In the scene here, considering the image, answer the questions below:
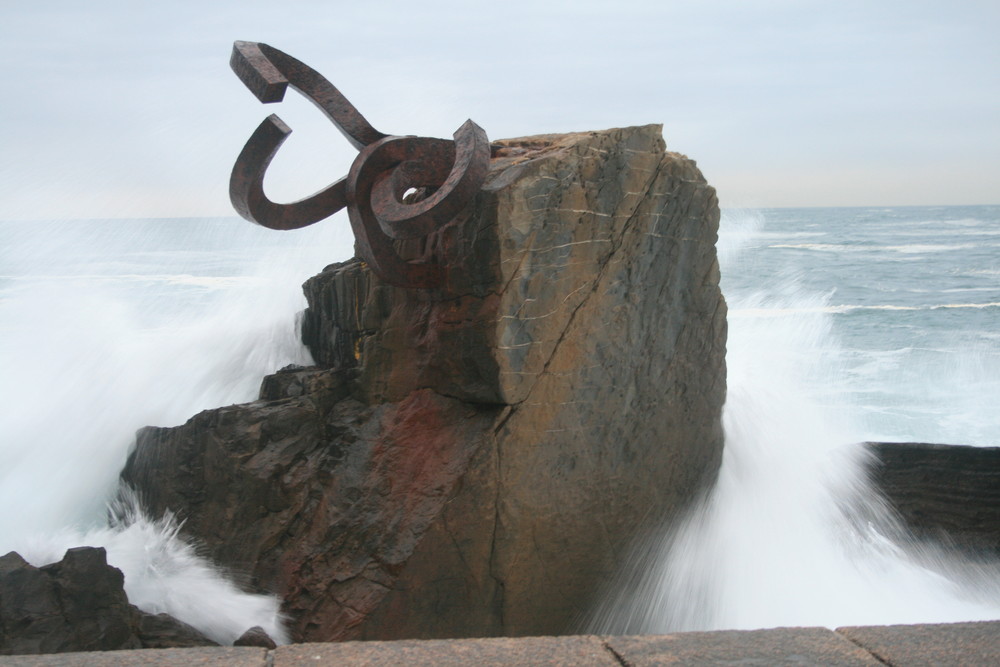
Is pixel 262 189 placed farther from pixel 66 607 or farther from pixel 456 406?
pixel 66 607

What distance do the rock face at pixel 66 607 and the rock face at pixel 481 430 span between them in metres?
0.49

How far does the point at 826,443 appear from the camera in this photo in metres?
4.44

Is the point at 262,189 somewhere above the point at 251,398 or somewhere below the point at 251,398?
above

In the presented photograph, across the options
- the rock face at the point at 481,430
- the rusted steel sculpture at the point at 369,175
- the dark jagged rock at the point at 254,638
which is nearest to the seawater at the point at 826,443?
the rock face at the point at 481,430

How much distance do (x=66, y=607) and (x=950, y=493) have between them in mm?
3919

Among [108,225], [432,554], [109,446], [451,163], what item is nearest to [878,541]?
[432,554]

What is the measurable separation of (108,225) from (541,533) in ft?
42.3

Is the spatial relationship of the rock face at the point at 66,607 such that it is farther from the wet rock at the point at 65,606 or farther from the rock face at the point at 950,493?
the rock face at the point at 950,493

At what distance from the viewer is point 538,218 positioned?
9.37ft

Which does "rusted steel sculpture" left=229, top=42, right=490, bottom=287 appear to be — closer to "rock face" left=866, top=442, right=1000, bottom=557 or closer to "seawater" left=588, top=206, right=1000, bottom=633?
"seawater" left=588, top=206, right=1000, bottom=633

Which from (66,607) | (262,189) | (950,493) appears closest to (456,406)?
(262,189)

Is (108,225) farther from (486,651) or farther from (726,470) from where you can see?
(486,651)

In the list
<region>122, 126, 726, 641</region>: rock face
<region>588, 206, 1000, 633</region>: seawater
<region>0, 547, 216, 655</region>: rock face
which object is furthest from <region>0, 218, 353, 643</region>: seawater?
<region>588, 206, 1000, 633</region>: seawater

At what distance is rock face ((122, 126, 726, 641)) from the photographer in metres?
2.86
